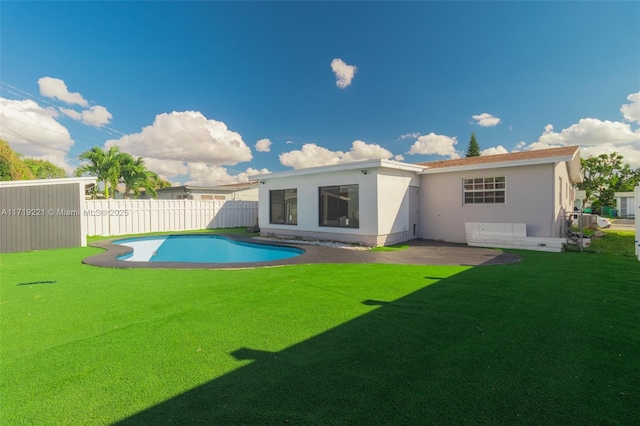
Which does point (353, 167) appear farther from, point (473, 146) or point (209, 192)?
point (473, 146)

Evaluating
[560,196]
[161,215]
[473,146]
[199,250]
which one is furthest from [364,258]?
[473,146]

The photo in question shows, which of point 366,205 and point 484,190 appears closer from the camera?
point 366,205

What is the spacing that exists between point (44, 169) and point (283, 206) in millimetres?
51445

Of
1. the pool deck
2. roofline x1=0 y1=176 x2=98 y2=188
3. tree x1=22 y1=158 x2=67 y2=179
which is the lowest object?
the pool deck

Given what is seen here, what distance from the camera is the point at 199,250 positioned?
43.3 ft

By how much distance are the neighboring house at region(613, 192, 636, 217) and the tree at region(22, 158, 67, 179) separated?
75140 mm

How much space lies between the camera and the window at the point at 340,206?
1224 centimetres

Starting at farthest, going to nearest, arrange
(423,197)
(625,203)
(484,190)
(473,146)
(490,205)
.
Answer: (473,146) → (625,203) → (423,197) → (484,190) → (490,205)

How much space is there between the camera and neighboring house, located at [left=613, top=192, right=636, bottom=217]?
33281mm

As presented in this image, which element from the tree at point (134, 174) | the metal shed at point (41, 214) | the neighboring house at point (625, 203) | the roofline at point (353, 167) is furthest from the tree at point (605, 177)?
the metal shed at point (41, 214)

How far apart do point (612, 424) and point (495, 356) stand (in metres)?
1.00

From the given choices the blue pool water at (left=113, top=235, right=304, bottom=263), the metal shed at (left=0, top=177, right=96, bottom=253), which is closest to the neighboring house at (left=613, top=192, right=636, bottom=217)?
the blue pool water at (left=113, top=235, right=304, bottom=263)

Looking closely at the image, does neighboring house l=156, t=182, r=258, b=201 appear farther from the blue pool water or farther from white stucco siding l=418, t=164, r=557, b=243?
white stucco siding l=418, t=164, r=557, b=243

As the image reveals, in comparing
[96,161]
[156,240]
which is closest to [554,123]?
[156,240]
